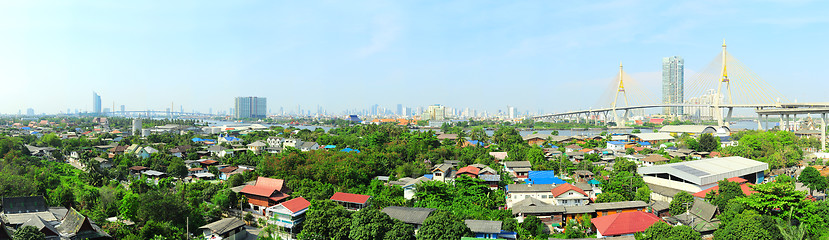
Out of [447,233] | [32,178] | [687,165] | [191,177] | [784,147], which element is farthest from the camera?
[784,147]

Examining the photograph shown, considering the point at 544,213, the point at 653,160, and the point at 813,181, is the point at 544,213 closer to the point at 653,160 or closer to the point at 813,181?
the point at 813,181

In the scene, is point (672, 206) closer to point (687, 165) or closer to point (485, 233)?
point (687, 165)

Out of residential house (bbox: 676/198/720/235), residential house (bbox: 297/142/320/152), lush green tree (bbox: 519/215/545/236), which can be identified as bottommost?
lush green tree (bbox: 519/215/545/236)

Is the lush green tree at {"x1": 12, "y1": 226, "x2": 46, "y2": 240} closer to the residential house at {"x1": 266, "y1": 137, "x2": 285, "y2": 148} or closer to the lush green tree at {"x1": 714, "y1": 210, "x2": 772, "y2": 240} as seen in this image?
the lush green tree at {"x1": 714, "y1": 210, "x2": 772, "y2": 240}

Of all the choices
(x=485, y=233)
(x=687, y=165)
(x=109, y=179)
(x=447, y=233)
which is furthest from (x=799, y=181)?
(x=109, y=179)

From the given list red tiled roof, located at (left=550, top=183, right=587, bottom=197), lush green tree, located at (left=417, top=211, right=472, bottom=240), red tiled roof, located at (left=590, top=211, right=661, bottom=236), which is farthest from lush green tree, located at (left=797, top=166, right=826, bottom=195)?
lush green tree, located at (left=417, top=211, right=472, bottom=240)

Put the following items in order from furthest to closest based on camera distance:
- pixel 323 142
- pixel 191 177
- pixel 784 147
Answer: pixel 323 142
pixel 784 147
pixel 191 177
